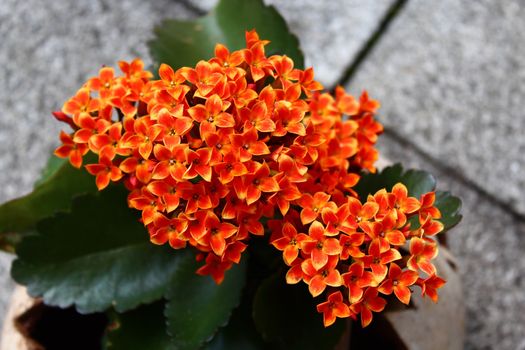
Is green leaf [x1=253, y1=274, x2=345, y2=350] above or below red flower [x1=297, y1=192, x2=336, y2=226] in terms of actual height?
below

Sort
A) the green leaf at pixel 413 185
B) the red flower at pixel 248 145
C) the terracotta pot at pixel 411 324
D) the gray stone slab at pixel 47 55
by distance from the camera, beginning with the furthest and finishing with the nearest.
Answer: the gray stone slab at pixel 47 55 < the terracotta pot at pixel 411 324 < the green leaf at pixel 413 185 < the red flower at pixel 248 145

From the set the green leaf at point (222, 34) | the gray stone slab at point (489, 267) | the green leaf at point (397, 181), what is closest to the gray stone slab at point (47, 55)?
the green leaf at point (222, 34)

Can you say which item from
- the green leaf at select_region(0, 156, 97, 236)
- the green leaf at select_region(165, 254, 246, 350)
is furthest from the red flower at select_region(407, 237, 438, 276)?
the green leaf at select_region(0, 156, 97, 236)

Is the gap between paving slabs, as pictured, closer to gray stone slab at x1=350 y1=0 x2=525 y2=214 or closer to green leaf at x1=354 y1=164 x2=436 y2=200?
gray stone slab at x1=350 y1=0 x2=525 y2=214

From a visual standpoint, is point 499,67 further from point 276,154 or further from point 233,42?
point 276,154

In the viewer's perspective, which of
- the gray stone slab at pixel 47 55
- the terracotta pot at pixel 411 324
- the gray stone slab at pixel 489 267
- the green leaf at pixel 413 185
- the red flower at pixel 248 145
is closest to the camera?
the red flower at pixel 248 145

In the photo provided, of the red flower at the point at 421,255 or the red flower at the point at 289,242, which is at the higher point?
the red flower at the point at 421,255

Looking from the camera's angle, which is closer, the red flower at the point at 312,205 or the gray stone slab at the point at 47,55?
the red flower at the point at 312,205

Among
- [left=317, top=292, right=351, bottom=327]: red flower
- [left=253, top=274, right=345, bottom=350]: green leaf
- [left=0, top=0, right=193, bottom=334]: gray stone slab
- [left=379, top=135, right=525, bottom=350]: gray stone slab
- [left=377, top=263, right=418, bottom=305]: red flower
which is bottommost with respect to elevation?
[left=0, top=0, right=193, bottom=334]: gray stone slab

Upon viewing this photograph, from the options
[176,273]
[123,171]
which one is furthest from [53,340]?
[123,171]

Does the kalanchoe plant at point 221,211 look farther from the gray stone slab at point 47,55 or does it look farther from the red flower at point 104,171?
the gray stone slab at point 47,55
